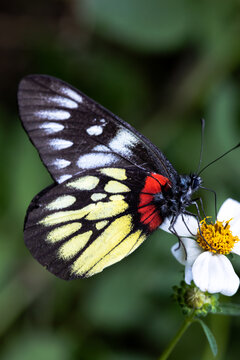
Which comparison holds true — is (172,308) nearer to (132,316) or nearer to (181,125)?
(132,316)

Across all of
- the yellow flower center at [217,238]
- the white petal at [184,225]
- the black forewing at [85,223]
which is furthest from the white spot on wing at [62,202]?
the yellow flower center at [217,238]

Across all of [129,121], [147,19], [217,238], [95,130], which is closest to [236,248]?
[217,238]

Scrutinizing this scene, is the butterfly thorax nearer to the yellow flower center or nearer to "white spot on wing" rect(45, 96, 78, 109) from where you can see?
the yellow flower center

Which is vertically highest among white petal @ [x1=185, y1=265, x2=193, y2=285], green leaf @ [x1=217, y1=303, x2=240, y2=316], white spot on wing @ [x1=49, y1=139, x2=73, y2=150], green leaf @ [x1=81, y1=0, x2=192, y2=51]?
green leaf @ [x1=81, y1=0, x2=192, y2=51]

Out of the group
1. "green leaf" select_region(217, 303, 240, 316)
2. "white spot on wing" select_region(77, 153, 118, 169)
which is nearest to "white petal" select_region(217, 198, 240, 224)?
"green leaf" select_region(217, 303, 240, 316)

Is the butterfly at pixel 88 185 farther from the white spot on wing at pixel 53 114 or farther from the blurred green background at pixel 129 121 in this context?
the blurred green background at pixel 129 121

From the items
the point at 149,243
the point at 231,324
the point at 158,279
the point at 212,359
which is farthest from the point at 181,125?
the point at 212,359
